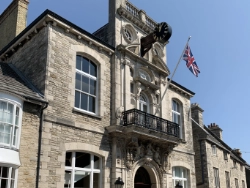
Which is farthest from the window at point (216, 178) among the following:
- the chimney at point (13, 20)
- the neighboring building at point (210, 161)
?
the chimney at point (13, 20)

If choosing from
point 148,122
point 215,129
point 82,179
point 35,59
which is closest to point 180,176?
point 148,122

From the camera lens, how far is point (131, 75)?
617 inches

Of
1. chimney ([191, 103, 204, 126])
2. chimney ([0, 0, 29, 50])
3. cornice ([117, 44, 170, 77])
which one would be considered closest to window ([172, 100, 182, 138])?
cornice ([117, 44, 170, 77])

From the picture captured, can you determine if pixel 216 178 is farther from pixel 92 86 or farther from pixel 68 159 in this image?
pixel 68 159

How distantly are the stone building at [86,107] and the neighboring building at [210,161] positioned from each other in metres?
4.86

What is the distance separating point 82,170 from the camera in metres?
12.2

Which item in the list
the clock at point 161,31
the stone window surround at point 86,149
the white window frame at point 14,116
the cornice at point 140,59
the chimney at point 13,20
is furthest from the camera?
the chimney at point 13,20

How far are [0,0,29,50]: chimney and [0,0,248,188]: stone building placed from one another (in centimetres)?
11

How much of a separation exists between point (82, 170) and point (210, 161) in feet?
44.4

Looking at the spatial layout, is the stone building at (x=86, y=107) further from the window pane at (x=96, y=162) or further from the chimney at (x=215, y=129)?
the chimney at (x=215, y=129)

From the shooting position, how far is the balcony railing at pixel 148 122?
550 inches

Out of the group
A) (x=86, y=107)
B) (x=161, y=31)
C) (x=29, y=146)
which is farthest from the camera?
(x=161, y=31)

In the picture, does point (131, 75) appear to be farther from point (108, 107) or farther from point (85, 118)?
point (85, 118)

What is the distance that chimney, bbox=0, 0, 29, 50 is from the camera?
55.6ft
